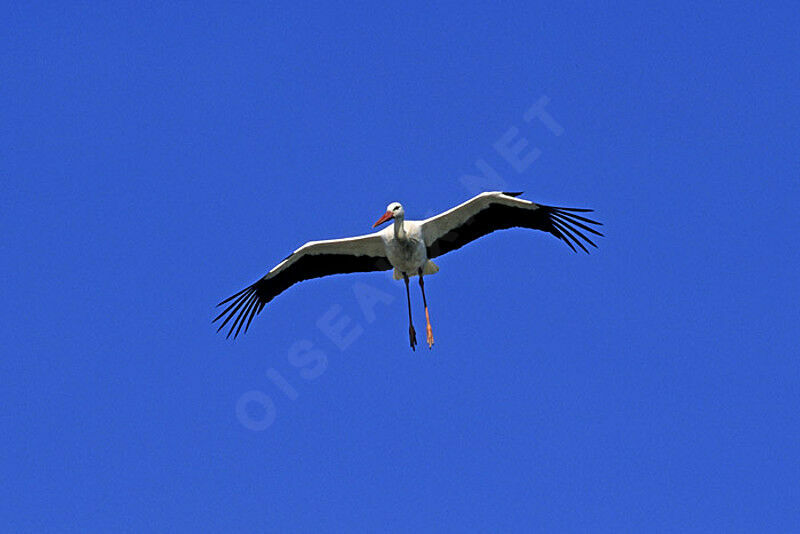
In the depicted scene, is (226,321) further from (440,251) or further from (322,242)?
(440,251)

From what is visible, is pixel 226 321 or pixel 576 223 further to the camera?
pixel 226 321

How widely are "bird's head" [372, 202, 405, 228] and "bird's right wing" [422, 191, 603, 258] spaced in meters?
0.37

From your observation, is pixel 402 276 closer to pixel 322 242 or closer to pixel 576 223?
pixel 322 242

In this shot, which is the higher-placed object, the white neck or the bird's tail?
the white neck

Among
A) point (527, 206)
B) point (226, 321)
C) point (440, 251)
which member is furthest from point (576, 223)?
point (226, 321)

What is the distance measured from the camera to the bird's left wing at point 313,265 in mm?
16812

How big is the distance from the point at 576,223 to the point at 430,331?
8.23ft

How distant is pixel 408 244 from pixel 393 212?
1.59 ft

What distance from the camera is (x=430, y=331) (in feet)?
54.7

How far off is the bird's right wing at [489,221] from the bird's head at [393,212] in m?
0.37

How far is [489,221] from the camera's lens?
16188 mm

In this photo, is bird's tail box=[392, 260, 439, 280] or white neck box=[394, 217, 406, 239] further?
bird's tail box=[392, 260, 439, 280]

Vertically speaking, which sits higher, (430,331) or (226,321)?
(226,321)

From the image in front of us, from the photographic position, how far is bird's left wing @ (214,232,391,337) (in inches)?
662
